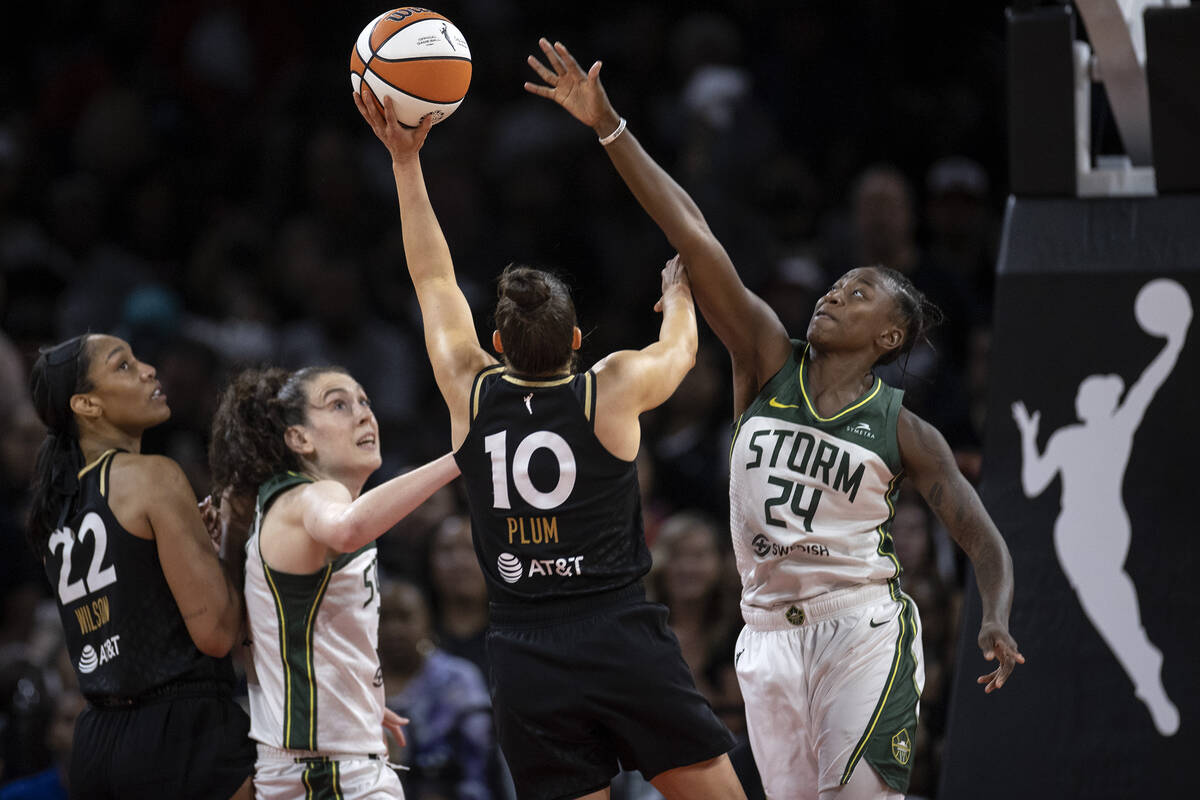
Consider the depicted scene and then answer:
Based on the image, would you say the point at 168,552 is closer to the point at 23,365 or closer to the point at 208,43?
the point at 23,365

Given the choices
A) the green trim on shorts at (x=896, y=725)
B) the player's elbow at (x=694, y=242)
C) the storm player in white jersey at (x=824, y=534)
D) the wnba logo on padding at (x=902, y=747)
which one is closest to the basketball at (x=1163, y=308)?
the storm player in white jersey at (x=824, y=534)

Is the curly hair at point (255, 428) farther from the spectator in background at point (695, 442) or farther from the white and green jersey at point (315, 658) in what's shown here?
the spectator in background at point (695, 442)

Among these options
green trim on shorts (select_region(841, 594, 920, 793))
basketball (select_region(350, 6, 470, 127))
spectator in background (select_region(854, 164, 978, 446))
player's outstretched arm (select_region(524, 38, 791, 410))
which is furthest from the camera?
spectator in background (select_region(854, 164, 978, 446))

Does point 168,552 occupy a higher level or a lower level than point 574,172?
lower

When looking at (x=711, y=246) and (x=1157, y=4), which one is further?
(x=1157, y=4)

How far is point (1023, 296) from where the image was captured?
5441mm

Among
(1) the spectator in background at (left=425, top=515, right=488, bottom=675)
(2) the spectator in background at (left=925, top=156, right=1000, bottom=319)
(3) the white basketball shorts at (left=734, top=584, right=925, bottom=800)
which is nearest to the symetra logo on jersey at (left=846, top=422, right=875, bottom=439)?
(3) the white basketball shorts at (left=734, top=584, right=925, bottom=800)

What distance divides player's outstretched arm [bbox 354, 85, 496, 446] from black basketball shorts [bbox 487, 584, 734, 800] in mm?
638

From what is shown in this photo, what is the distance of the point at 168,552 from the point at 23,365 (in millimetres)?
5299

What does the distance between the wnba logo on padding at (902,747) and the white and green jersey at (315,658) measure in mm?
1584

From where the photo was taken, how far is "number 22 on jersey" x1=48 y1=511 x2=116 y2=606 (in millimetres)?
4684

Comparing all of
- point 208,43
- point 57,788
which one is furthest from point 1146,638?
point 208,43

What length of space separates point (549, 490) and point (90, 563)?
5.25 feet

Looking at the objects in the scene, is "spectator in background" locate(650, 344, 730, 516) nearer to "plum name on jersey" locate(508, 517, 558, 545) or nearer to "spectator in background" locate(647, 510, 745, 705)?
"spectator in background" locate(647, 510, 745, 705)
